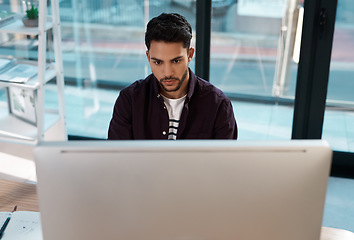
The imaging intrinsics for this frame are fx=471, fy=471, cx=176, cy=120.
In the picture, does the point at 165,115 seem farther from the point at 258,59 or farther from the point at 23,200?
the point at 258,59

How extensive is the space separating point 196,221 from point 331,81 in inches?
87.7

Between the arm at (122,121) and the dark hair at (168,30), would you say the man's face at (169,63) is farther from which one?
the arm at (122,121)

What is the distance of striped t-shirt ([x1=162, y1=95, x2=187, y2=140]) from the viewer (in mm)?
1792

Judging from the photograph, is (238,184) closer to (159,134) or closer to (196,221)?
(196,221)

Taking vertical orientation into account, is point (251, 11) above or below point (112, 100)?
above

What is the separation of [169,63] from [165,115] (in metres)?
0.25

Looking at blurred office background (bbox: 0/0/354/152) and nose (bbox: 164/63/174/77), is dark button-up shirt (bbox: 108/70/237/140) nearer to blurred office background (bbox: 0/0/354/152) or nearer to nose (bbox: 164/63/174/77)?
nose (bbox: 164/63/174/77)

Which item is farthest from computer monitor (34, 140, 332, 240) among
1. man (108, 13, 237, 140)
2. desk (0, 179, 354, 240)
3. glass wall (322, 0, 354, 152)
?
glass wall (322, 0, 354, 152)

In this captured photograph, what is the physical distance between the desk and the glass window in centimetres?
170

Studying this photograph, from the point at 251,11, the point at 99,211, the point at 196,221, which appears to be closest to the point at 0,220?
the point at 99,211

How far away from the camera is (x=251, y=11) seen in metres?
2.90

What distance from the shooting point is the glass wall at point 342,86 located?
2.77 metres

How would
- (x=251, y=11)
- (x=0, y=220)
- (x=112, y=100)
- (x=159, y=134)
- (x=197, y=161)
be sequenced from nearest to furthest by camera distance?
(x=197, y=161) < (x=0, y=220) < (x=159, y=134) < (x=251, y=11) < (x=112, y=100)

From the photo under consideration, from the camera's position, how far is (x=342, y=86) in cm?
296
